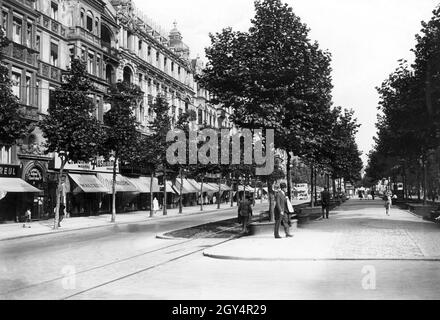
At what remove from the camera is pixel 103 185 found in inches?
1617

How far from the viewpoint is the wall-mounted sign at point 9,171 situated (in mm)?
30172

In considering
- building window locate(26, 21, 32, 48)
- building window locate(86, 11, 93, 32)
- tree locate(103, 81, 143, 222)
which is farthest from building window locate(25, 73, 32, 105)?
building window locate(86, 11, 93, 32)

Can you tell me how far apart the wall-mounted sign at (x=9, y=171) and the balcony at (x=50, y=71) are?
7.36 meters

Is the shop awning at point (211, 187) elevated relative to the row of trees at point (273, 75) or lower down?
lower down

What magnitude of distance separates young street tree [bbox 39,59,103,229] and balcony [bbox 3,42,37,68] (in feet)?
16.4

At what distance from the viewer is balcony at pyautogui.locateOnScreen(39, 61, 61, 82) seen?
35000mm

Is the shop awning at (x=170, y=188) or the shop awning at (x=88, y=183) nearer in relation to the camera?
the shop awning at (x=88, y=183)

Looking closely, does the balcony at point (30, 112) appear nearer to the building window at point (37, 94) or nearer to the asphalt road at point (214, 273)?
the building window at point (37, 94)

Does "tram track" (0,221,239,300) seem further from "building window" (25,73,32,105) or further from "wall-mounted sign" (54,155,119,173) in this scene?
"wall-mounted sign" (54,155,119,173)

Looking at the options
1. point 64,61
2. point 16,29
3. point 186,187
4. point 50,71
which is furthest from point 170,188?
point 16,29

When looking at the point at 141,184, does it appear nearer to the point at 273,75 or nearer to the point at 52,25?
the point at 52,25

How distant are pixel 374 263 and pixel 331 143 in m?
15.1

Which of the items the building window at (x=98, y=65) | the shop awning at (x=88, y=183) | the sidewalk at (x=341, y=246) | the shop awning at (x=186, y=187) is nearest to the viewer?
the sidewalk at (x=341, y=246)

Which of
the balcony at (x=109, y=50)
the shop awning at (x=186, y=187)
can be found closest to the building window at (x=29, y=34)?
the balcony at (x=109, y=50)
